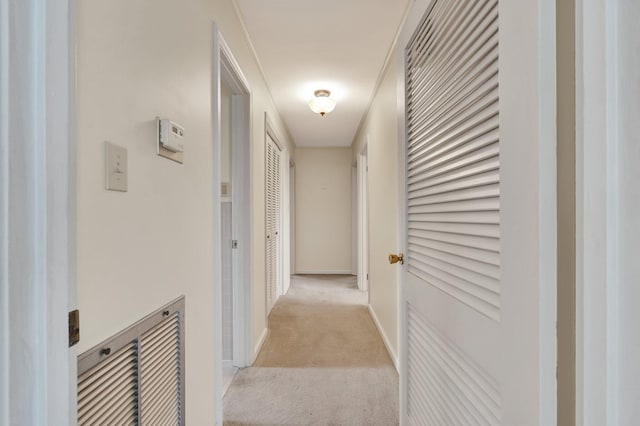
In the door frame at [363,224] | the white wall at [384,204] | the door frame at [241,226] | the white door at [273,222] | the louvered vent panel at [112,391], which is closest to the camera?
the louvered vent panel at [112,391]

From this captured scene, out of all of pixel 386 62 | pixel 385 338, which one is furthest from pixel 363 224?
pixel 386 62

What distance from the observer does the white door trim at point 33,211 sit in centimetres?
45

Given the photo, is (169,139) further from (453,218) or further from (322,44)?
(322,44)

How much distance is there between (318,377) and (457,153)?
192cm

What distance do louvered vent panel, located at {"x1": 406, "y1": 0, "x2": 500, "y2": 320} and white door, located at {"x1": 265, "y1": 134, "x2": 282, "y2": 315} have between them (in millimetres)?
2335

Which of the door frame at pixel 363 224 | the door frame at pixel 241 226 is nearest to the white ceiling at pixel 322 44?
the door frame at pixel 241 226

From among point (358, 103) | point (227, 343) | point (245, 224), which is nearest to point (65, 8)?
point (245, 224)

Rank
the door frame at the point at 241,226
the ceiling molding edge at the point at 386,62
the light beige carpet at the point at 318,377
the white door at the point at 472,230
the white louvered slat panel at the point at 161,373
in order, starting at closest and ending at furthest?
the white door at the point at 472,230 < the white louvered slat panel at the point at 161,373 < the light beige carpet at the point at 318,377 < the ceiling molding edge at the point at 386,62 < the door frame at the point at 241,226

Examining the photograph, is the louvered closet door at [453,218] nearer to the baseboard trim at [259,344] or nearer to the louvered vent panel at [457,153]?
the louvered vent panel at [457,153]

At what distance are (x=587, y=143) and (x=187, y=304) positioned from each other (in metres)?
1.33

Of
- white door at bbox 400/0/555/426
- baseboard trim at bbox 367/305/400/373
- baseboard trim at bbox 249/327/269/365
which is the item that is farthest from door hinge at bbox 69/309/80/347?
baseboard trim at bbox 367/305/400/373

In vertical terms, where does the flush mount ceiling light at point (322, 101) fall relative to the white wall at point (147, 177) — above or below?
above

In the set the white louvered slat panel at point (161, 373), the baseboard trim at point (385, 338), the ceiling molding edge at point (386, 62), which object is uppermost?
the ceiling molding edge at point (386, 62)

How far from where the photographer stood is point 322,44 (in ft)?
→ 8.15
